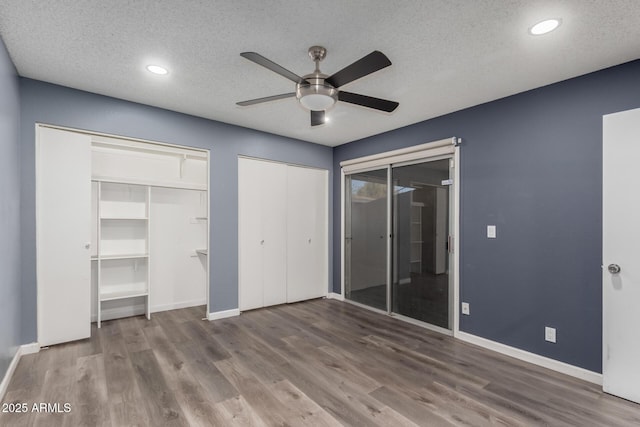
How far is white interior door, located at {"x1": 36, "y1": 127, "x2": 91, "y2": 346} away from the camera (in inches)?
112

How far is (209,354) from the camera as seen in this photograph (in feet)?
9.40

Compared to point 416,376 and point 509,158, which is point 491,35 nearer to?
point 509,158

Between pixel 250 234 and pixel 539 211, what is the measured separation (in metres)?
3.36

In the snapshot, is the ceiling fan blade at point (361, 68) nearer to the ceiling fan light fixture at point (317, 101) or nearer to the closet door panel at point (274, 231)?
the ceiling fan light fixture at point (317, 101)

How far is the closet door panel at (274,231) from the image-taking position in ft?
14.4

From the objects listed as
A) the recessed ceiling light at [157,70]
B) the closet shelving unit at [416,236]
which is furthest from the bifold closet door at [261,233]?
the closet shelving unit at [416,236]

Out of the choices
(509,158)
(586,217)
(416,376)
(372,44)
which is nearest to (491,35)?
(372,44)

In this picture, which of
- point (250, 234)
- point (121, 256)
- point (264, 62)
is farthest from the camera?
point (250, 234)

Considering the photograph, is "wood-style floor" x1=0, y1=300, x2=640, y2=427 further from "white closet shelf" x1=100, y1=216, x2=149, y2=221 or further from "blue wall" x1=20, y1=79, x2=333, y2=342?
"white closet shelf" x1=100, y1=216, x2=149, y2=221

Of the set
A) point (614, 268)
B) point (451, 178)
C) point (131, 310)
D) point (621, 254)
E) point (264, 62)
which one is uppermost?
point (264, 62)

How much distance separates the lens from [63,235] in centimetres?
295

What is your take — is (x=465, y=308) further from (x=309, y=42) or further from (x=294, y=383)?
(x=309, y=42)

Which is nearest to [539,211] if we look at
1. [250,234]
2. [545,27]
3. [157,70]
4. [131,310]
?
[545,27]

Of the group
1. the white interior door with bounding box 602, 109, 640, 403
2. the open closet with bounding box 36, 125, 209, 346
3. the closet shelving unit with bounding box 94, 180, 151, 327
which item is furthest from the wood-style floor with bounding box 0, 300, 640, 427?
the closet shelving unit with bounding box 94, 180, 151, 327
